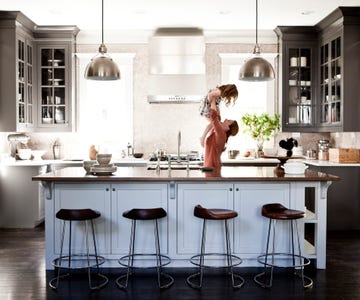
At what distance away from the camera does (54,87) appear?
24.8 ft

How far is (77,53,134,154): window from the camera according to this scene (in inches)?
311

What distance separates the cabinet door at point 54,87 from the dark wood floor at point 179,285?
113 inches

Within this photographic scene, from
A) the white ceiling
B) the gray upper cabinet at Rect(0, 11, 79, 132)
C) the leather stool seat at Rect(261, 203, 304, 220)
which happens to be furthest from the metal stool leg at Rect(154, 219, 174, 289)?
the gray upper cabinet at Rect(0, 11, 79, 132)

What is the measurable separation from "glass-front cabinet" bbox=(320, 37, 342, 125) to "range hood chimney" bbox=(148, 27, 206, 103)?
187 cm

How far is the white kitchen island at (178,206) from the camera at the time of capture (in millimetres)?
4574

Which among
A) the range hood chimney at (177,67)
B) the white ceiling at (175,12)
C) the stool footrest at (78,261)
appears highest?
the white ceiling at (175,12)

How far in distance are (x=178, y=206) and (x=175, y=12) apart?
3.16 m

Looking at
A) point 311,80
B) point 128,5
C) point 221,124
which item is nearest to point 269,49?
point 311,80

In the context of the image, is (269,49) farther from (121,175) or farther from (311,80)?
(121,175)

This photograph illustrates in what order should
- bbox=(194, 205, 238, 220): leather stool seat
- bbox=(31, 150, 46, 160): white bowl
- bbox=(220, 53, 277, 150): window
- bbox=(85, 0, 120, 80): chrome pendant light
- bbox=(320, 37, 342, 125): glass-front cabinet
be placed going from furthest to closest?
bbox=(220, 53, 277, 150): window < bbox=(31, 150, 46, 160): white bowl < bbox=(320, 37, 342, 125): glass-front cabinet < bbox=(85, 0, 120, 80): chrome pendant light < bbox=(194, 205, 238, 220): leather stool seat

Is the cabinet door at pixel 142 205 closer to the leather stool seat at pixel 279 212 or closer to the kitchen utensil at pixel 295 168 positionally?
the leather stool seat at pixel 279 212

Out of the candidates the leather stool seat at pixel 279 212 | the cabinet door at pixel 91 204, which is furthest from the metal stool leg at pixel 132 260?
the leather stool seat at pixel 279 212

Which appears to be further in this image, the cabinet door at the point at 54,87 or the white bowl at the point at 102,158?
the cabinet door at the point at 54,87

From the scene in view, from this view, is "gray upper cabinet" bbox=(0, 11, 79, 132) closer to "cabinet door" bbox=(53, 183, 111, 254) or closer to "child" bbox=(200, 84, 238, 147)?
"cabinet door" bbox=(53, 183, 111, 254)
